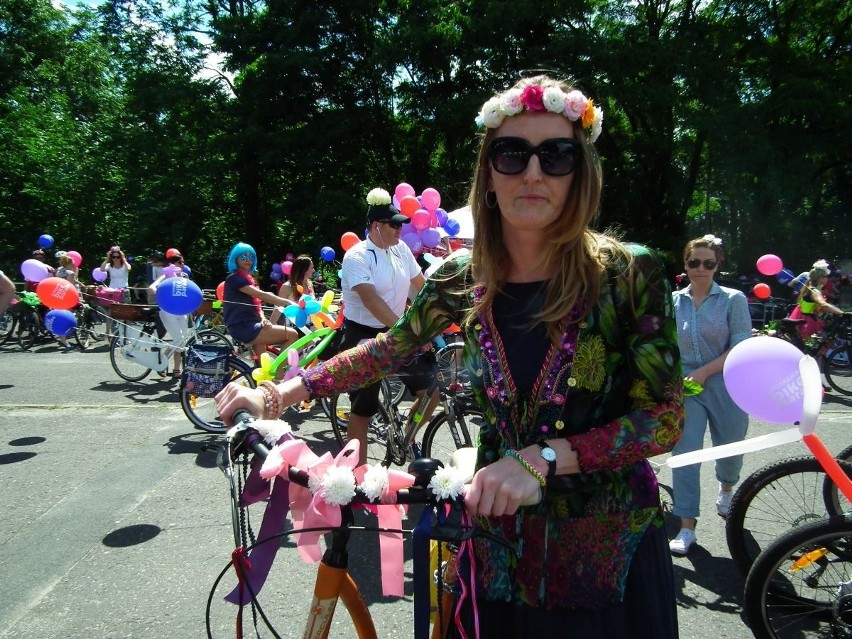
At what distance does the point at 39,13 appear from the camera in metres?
26.7

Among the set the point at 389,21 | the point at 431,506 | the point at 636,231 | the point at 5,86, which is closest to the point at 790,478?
the point at 431,506

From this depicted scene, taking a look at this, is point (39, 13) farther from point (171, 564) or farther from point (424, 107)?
point (171, 564)

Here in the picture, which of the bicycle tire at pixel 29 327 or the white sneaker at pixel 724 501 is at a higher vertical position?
the bicycle tire at pixel 29 327

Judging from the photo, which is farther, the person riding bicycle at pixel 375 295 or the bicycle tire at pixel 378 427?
the bicycle tire at pixel 378 427

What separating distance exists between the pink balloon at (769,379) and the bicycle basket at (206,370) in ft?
16.4

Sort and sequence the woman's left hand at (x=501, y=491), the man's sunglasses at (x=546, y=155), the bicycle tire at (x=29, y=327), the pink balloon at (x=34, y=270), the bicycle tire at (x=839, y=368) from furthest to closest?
the bicycle tire at (x=29, y=327) < the bicycle tire at (x=839, y=368) < the pink balloon at (x=34, y=270) < the man's sunglasses at (x=546, y=155) < the woman's left hand at (x=501, y=491)

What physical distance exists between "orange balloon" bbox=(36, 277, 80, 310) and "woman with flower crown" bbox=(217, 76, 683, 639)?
723 centimetres

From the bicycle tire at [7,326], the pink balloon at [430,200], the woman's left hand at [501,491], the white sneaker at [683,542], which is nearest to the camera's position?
the woman's left hand at [501,491]

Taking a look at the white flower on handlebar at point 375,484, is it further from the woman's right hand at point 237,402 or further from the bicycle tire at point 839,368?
the bicycle tire at point 839,368

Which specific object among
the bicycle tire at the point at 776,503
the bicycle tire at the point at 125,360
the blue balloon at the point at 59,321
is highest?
the blue balloon at the point at 59,321

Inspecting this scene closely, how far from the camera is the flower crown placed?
4.58 feet

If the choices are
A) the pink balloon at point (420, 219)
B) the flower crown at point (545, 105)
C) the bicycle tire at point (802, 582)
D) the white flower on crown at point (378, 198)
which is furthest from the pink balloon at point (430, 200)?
the flower crown at point (545, 105)

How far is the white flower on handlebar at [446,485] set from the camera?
1185 millimetres

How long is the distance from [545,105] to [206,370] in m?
5.42
